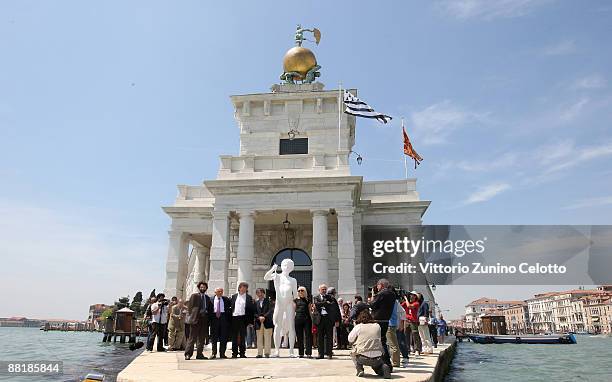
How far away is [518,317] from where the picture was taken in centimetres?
17050

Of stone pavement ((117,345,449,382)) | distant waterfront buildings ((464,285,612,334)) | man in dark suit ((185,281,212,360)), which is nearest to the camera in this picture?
stone pavement ((117,345,449,382))

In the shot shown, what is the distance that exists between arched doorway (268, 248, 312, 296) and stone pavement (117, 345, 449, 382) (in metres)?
13.3

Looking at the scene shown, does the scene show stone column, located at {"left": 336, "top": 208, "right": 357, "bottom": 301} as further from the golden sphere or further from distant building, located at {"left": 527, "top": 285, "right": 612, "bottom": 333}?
distant building, located at {"left": 527, "top": 285, "right": 612, "bottom": 333}

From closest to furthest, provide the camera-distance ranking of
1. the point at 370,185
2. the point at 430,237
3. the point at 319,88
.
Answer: the point at 430,237 → the point at 370,185 → the point at 319,88

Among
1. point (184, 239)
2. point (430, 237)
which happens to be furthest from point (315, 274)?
point (184, 239)

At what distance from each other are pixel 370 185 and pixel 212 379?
19260mm

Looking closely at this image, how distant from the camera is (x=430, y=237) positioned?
23.1m

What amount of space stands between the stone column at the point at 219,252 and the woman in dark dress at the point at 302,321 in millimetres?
9752

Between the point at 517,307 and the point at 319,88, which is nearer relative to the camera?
the point at 319,88

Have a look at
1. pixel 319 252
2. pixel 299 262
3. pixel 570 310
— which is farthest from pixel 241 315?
pixel 570 310

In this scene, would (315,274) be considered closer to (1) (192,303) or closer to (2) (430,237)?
(2) (430,237)

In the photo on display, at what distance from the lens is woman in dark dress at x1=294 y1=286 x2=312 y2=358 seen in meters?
10.5

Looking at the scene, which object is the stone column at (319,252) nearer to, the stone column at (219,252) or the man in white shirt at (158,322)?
the stone column at (219,252)

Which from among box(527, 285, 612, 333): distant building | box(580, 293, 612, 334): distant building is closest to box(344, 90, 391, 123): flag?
box(580, 293, 612, 334): distant building
